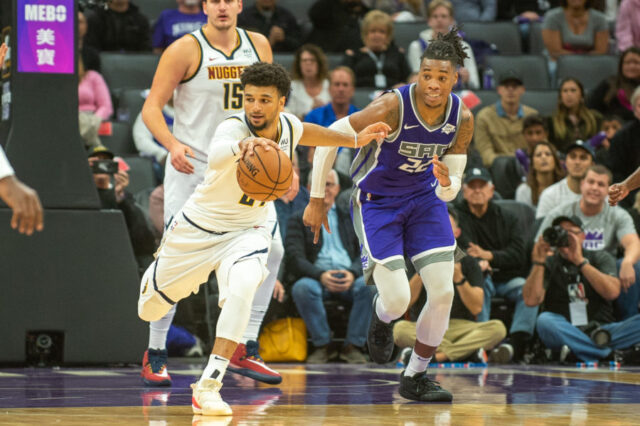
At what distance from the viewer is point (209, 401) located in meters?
5.07

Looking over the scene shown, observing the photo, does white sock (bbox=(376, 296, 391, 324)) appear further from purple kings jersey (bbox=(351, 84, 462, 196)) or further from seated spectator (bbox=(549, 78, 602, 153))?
seated spectator (bbox=(549, 78, 602, 153))

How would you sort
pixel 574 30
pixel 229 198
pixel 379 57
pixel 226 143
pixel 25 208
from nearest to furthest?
pixel 25 208 < pixel 226 143 < pixel 229 198 < pixel 379 57 < pixel 574 30

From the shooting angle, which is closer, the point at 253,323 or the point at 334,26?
the point at 253,323

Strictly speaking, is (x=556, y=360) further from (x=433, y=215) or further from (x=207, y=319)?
(x=433, y=215)

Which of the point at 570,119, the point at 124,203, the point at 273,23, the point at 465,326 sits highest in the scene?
the point at 273,23

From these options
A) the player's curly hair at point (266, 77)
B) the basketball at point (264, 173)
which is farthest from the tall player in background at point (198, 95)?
the basketball at point (264, 173)

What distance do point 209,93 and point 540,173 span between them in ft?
16.9

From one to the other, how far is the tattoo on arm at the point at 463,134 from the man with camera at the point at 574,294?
11.4 feet

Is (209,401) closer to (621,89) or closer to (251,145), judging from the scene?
(251,145)

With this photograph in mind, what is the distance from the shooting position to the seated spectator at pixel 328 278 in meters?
9.67

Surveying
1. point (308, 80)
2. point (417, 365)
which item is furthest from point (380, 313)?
point (308, 80)

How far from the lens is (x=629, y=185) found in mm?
6332

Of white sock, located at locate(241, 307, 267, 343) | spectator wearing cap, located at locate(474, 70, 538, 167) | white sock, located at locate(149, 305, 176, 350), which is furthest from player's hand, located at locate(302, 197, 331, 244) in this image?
spectator wearing cap, located at locate(474, 70, 538, 167)

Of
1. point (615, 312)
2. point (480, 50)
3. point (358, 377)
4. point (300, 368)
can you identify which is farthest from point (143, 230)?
point (480, 50)
